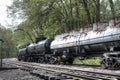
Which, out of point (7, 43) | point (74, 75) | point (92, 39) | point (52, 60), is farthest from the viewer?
point (7, 43)

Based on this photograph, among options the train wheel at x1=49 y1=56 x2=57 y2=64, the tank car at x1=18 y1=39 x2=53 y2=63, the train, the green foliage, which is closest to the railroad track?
the train

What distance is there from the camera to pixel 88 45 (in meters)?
17.2

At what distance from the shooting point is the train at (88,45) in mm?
14328

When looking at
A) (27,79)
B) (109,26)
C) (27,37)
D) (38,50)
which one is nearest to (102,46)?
(109,26)

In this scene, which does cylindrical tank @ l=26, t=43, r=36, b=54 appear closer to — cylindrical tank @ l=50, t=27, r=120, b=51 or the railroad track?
cylindrical tank @ l=50, t=27, r=120, b=51

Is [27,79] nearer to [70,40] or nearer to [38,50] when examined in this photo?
[70,40]

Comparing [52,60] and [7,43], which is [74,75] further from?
[7,43]

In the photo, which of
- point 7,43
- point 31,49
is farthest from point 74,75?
point 7,43

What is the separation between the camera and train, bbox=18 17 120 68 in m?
14.3

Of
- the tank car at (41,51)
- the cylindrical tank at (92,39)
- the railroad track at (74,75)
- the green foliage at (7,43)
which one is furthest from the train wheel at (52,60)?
the green foliage at (7,43)

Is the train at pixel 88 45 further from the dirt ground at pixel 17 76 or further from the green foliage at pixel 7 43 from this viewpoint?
the green foliage at pixel 7 43

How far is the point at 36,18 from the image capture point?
35.9 metres

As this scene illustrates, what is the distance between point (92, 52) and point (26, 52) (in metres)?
20.4

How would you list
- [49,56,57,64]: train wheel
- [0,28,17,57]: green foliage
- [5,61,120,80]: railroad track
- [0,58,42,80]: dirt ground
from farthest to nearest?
[0,28,17,57]: green foliage, [49,56,57,64]: train wheel, [0,58,42,80]: dirt ground, [5,61,120,80]: railroad track
